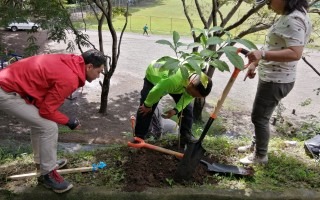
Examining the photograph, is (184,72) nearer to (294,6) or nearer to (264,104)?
(264,104)

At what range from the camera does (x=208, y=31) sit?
110 inches

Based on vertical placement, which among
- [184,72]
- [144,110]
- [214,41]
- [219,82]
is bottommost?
[219,82]

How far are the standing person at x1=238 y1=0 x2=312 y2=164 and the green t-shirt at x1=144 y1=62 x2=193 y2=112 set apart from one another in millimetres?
649

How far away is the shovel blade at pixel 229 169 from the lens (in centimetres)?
316

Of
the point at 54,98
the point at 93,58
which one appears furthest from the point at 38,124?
the point at 93,58

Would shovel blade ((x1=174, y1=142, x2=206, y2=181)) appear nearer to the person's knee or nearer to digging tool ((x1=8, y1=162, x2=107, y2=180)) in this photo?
digging tool ((x1=8, y1=162, x2=107, y2=180))

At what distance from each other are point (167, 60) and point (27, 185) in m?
1.59

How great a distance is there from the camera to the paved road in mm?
13414

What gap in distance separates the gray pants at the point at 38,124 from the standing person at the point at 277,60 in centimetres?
171

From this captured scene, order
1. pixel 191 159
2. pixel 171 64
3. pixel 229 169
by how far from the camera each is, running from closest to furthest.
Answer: pixel 171 64, pixel 191 159, pixel 229 169

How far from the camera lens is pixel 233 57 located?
2.50 metres

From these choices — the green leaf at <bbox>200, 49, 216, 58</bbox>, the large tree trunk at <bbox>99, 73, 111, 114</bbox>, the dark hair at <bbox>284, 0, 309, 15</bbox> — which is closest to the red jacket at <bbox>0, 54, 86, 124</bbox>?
the green leaf at <bbox>200, 49, 216, 58</bbox>

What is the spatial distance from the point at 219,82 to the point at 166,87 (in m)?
12.5

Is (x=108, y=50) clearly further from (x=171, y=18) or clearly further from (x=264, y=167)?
(x=264, y=167)
